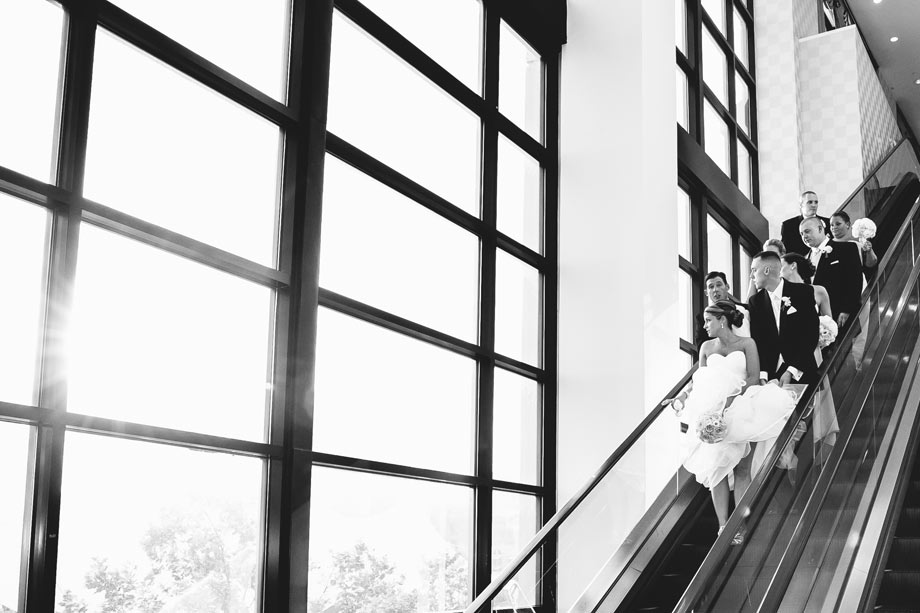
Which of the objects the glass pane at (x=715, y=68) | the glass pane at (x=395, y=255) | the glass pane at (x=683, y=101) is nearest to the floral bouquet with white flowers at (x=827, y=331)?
the glass pane at (x=395, y=255)

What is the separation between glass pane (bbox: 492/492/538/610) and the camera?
704 centimetres

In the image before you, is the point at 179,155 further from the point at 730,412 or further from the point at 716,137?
the point at 716,137

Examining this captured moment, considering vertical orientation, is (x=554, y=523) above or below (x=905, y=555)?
above

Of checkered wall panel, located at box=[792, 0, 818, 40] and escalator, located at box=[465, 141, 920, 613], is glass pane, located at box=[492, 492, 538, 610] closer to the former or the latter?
escalator, located at box=[465, 141, 920, 613]

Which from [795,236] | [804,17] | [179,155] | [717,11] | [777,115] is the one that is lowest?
[179,155]

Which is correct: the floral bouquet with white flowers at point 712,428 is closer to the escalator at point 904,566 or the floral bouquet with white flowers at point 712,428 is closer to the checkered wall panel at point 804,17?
the escalator at point 904,566

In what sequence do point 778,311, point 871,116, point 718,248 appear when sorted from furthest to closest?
1. point 871,116
2. point 718,248
3. point 778,311

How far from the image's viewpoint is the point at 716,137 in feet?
44.2

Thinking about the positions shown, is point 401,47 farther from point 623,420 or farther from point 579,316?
point 623,420

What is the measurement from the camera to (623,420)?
348 inches

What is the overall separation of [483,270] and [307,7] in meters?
2.82

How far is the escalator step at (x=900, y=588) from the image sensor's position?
17.1 ft

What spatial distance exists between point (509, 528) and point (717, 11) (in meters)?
9.14

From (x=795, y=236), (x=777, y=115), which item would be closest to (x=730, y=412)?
(x=795, y=236)
